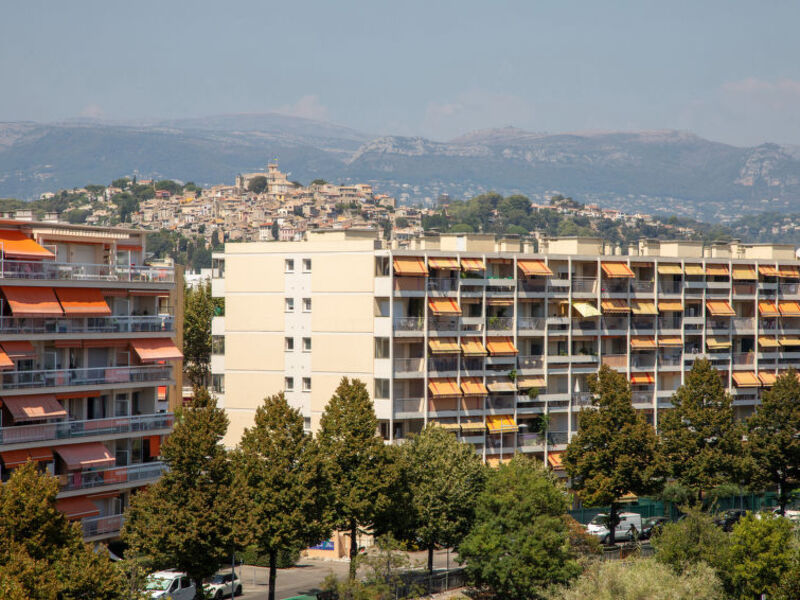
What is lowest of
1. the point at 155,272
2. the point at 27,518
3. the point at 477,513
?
the point at 477,513

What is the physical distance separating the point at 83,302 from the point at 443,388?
29.1m

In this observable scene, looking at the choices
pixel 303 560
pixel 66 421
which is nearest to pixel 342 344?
pixel 303 560

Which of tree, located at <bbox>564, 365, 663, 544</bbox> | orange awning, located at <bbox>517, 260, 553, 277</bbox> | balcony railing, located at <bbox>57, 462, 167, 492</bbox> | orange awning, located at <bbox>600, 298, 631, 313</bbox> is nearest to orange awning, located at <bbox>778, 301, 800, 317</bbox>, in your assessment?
orange awning, located at <bbox>600, 298, 631, 313</bbox>

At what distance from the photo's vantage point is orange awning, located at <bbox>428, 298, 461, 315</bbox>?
2869 inches

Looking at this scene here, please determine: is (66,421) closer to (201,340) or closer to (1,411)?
(1,411)

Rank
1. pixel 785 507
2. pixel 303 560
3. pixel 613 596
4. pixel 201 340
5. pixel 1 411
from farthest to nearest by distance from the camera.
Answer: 1. pixel 201 340
2. pixel 785 507
3. pixel 303 560
4. pixel 613 596
5. pixel 1 411

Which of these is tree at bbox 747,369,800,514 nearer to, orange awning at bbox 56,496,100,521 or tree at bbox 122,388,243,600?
tree at bbox 122,388,243,600

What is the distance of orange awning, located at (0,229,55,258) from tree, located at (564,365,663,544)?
34921 mm

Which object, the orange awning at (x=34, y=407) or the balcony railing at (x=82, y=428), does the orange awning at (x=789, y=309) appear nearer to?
the balcony railing at (x=82, y=428)

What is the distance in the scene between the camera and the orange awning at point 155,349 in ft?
171

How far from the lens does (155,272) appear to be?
53.7 meters

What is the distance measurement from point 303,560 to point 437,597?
13848 millimetres

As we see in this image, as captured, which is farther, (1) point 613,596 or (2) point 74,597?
(1) point 613,596

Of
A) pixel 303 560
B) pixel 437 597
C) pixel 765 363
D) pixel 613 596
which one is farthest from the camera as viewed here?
pixel 765 363
